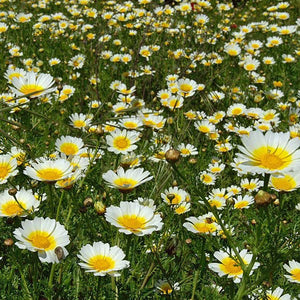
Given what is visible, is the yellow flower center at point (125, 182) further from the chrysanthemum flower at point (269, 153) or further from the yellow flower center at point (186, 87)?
the yellow flower center at point (186, 87)

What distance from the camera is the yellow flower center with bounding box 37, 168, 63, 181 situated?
135 centimetres

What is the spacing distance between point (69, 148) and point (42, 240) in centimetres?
59

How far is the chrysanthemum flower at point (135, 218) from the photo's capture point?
1276 mm

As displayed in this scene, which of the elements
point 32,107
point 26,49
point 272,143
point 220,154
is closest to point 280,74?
point 220,154

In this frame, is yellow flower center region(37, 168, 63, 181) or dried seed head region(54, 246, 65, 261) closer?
dried seed head region(54, 246, 65, 261)

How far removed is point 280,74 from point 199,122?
1725mm

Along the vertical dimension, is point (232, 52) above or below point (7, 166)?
above

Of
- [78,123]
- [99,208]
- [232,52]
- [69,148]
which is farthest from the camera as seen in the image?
[232,52]

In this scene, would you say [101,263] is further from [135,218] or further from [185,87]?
[185,87]

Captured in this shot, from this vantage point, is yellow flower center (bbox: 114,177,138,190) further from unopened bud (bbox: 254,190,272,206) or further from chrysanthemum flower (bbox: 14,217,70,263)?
unopened bud (bbox: 254,190,272,206)

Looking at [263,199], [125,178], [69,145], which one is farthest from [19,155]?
[263,199]

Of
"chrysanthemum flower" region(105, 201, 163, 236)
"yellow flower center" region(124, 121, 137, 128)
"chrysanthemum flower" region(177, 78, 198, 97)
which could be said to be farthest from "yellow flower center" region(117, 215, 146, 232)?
"chrysanthemum flower" region(177, 78, 198, 97)

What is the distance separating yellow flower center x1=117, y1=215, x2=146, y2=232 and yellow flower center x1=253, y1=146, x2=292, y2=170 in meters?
0.40

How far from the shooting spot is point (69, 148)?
70.9 inches
